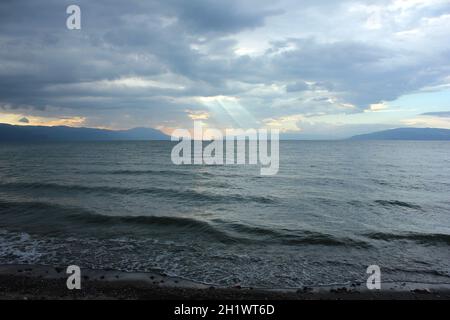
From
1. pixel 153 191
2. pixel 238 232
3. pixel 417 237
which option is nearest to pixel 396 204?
pixel 417 237

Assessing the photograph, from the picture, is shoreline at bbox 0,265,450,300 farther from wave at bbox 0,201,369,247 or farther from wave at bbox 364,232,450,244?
wave at bbox 364,232,450,244

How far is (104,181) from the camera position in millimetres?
35875

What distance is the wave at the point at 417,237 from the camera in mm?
16094

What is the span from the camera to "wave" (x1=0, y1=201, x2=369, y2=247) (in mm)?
16188

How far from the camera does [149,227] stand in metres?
18.4

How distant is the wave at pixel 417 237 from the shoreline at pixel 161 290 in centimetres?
544

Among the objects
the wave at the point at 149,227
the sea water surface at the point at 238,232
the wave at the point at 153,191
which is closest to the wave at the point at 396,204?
the sea water surface at the point at 238,232

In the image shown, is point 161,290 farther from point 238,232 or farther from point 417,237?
point 417,237

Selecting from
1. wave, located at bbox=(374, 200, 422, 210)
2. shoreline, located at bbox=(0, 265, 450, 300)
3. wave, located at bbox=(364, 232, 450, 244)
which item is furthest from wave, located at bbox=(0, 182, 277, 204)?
shoreline, located at bbox=(0, 265, 450, 300)

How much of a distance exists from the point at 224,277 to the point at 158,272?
8.53 feet

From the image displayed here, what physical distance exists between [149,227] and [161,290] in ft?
27.0

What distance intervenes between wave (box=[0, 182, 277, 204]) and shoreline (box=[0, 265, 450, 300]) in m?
14.5
